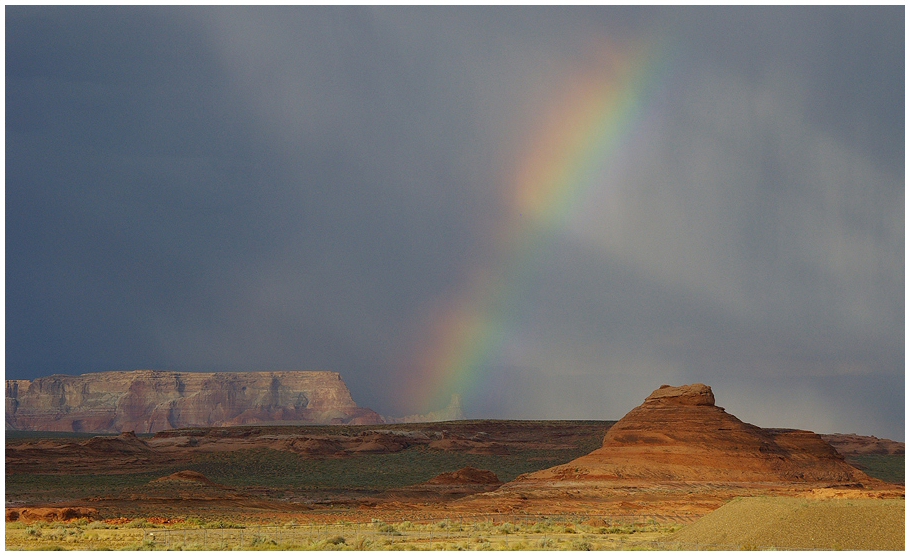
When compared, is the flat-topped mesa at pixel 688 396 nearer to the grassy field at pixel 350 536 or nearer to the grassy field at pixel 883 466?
the grassy field at pixel 350 536

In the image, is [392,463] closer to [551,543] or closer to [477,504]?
[477,504]

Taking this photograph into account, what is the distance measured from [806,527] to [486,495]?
30944mm

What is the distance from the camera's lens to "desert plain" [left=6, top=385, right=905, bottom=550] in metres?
33.7

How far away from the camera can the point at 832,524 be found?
31.3 metres

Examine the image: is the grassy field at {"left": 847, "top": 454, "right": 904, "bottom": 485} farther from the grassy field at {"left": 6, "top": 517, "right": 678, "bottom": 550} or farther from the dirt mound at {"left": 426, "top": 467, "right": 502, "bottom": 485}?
the grassy field at {"left": 6, "top": 517, "right": 678, "bottom": 550}

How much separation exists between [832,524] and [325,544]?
16065mm

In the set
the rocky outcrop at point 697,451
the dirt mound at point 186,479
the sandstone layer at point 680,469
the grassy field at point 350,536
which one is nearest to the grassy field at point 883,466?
the rocky outcrop at point 697,451

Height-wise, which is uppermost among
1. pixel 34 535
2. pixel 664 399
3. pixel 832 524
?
pixel 664 399

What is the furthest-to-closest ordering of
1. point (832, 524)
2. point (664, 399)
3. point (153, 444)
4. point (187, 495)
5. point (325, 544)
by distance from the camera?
point (153, 444) < point (664, 399) < point (187, 495) < point (325, 544) < point (832, 524)

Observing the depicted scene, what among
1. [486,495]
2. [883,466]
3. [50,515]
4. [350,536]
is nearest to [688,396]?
[486,495]

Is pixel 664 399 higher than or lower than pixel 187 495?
higher

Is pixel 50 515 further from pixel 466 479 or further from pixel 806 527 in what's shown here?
pixel 466 479

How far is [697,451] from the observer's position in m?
64.8

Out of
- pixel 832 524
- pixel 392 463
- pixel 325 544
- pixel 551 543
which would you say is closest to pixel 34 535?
pixel 325 544
